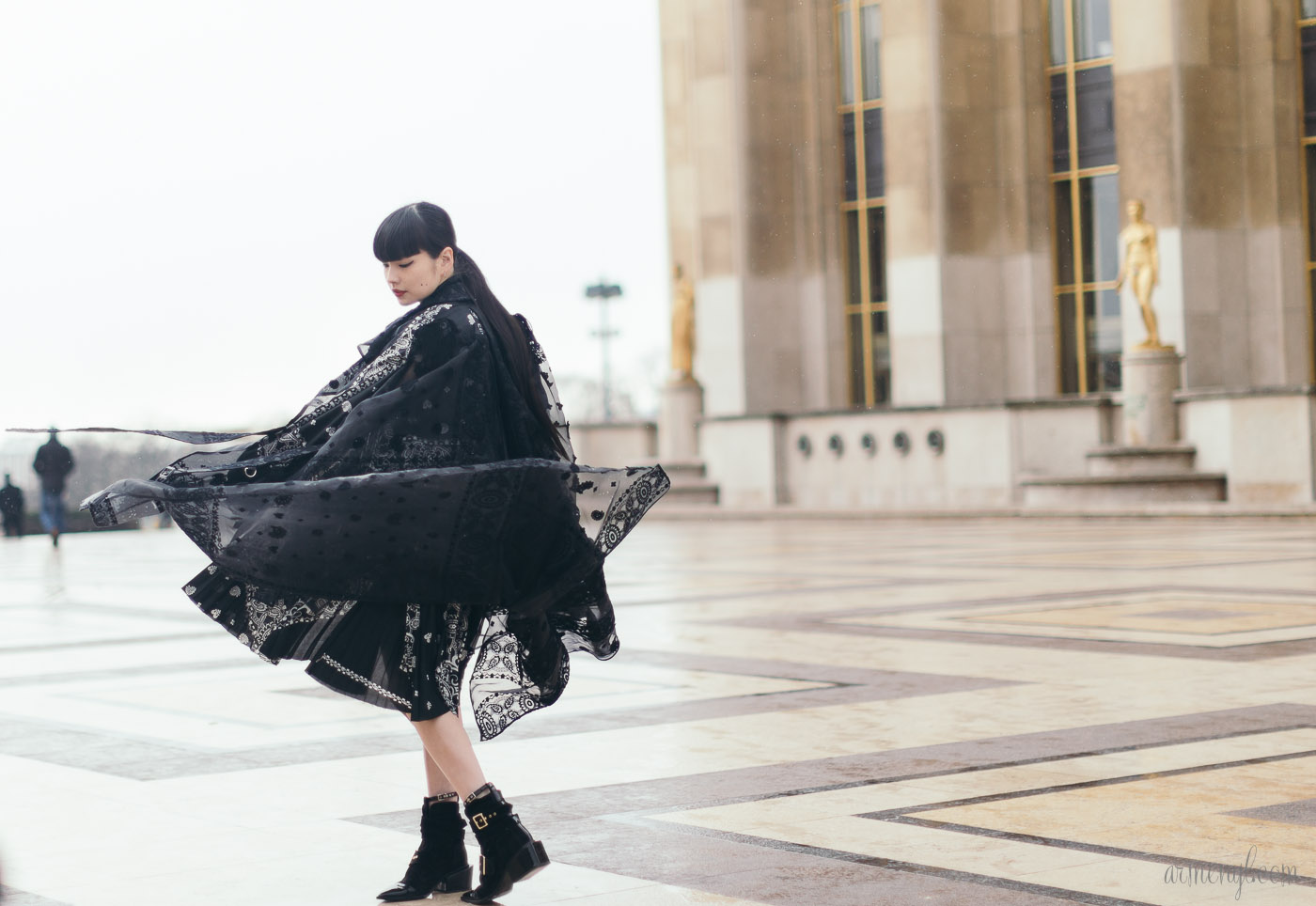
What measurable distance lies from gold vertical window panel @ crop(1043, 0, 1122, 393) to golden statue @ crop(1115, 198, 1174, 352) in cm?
494

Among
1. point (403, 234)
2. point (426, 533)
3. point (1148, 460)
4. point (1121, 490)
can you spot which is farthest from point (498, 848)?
point (1148, 460)

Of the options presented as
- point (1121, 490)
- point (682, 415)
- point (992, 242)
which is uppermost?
point (992, 242)

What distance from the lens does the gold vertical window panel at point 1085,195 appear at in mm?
36594

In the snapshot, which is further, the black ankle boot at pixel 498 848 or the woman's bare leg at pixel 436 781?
the woman's bare leg at pixel 436 781

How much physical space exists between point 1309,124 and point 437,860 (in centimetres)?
3368

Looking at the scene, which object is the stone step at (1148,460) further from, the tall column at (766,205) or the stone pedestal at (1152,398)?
the tall column at (766,205)

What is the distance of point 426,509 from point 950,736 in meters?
3.01

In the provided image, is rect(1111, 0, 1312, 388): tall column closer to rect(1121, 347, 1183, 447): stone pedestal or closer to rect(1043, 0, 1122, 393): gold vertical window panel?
rect(1121, 347, 1183, 447): stone pedestal

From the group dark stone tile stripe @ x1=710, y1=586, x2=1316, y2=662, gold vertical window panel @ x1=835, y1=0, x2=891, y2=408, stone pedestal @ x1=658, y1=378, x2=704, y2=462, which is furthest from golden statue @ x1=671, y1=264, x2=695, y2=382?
dark stone tile stripe @ x1=710, y1=586, x2=1316, y2=662

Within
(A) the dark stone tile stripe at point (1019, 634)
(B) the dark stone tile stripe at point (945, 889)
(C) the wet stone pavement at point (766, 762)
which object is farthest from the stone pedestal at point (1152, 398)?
(B) the dark stone tile stripe at point (945, 889)

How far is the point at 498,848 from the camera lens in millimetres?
4633

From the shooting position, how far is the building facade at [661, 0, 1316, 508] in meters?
33.3

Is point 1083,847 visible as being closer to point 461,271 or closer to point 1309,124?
point 461,271

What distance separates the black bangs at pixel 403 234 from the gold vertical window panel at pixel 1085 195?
33213 millimetres
